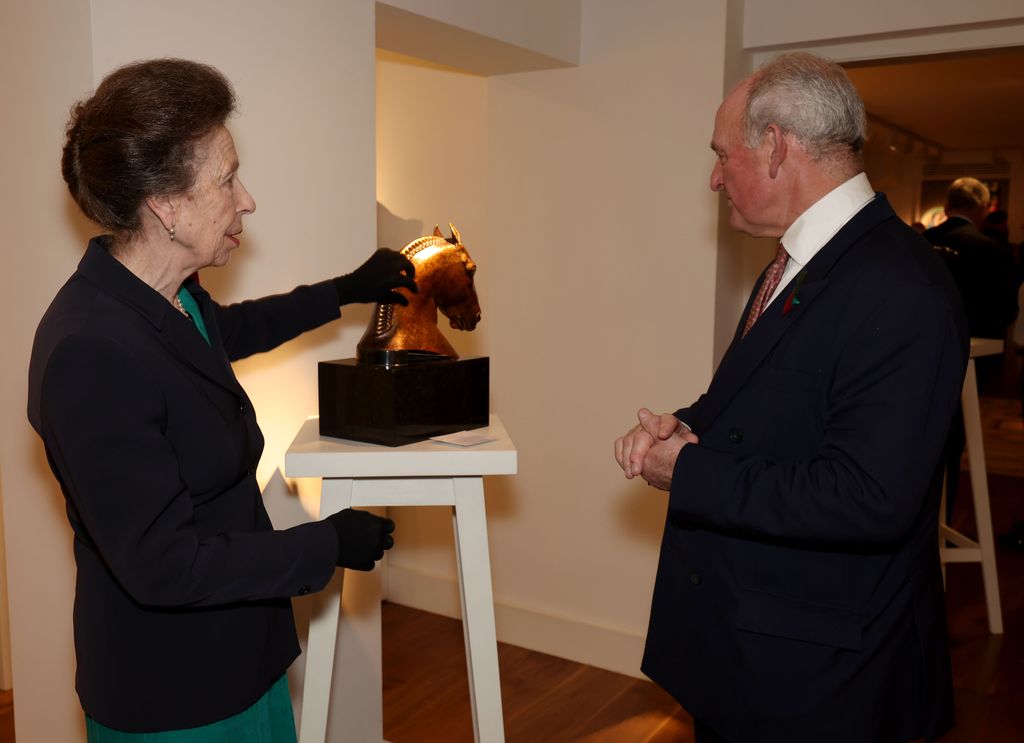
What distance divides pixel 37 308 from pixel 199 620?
833mm

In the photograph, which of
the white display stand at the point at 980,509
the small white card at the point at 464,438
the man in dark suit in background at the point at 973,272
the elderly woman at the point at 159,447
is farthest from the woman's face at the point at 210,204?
the man in dark suit in background at the point at 973,272

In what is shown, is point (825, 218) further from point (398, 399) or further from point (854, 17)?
point (854, 17)

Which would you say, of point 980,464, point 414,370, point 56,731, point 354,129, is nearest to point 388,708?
point 56,731

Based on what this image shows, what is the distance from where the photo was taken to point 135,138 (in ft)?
4.40

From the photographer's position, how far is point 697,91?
2.99 meters

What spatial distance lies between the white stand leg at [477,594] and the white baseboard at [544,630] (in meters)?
1.44

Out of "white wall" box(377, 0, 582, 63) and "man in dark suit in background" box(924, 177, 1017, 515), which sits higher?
"white wall" box(377, 0, 582, 63)

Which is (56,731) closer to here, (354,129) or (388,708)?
(388,708)

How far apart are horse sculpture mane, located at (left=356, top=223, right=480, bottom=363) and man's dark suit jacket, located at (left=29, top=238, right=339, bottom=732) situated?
1.49ft

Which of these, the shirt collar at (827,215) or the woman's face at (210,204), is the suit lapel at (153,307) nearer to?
the woman's face at (210,204)

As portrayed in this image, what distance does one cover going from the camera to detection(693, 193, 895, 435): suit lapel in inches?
57.6

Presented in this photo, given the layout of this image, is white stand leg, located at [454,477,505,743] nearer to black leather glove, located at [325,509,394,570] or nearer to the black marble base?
the black marble base

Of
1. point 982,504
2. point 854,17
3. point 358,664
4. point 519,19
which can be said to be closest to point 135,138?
point 358,664

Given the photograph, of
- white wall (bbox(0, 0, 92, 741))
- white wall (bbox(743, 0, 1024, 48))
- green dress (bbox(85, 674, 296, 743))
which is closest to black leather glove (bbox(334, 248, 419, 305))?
white wall (bbox(0, 0, 92, 741))
